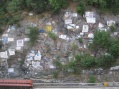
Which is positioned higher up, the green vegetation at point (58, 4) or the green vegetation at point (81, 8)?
the green vegetation at point (58, 4)

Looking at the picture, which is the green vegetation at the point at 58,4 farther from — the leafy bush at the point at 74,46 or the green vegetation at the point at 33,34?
the leafy bush at the point at 74,46

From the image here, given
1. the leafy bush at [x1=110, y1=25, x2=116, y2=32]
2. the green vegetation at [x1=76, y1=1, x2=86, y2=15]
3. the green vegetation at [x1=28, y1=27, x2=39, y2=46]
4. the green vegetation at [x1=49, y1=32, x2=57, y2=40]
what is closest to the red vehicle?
the green vegetation at [x1=28, y1=27, x2=39, y2=46]

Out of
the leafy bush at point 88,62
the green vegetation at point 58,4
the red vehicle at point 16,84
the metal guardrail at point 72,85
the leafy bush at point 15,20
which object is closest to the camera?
the red vehicle at point 16,84

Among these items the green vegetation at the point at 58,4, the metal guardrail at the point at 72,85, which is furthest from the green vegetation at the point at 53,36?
the metal guardrail at the point at 72,85

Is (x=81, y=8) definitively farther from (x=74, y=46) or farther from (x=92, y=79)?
(x=92, y=79)

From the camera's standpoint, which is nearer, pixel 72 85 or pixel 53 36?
pixel 72 85

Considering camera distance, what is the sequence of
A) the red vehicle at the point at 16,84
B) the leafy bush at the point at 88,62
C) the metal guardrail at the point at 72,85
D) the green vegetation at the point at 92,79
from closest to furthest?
the red vehicle at the point at 16,84
the metal guardrail at the point at 72,85
the green vegetation at the point at 92,79
the leafy bush at the point at 88,62

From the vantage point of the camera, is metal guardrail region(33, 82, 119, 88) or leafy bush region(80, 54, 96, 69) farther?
leafy bush region(80, 54, 96, 69)

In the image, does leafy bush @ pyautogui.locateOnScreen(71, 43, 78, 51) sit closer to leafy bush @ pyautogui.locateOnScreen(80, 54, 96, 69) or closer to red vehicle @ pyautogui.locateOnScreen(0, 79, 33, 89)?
leafy bush @ pyautogui.locateOnScreen(80, 54, 96, 69)

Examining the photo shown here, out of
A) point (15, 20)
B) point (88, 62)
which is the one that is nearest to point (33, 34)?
point (15, 20)
